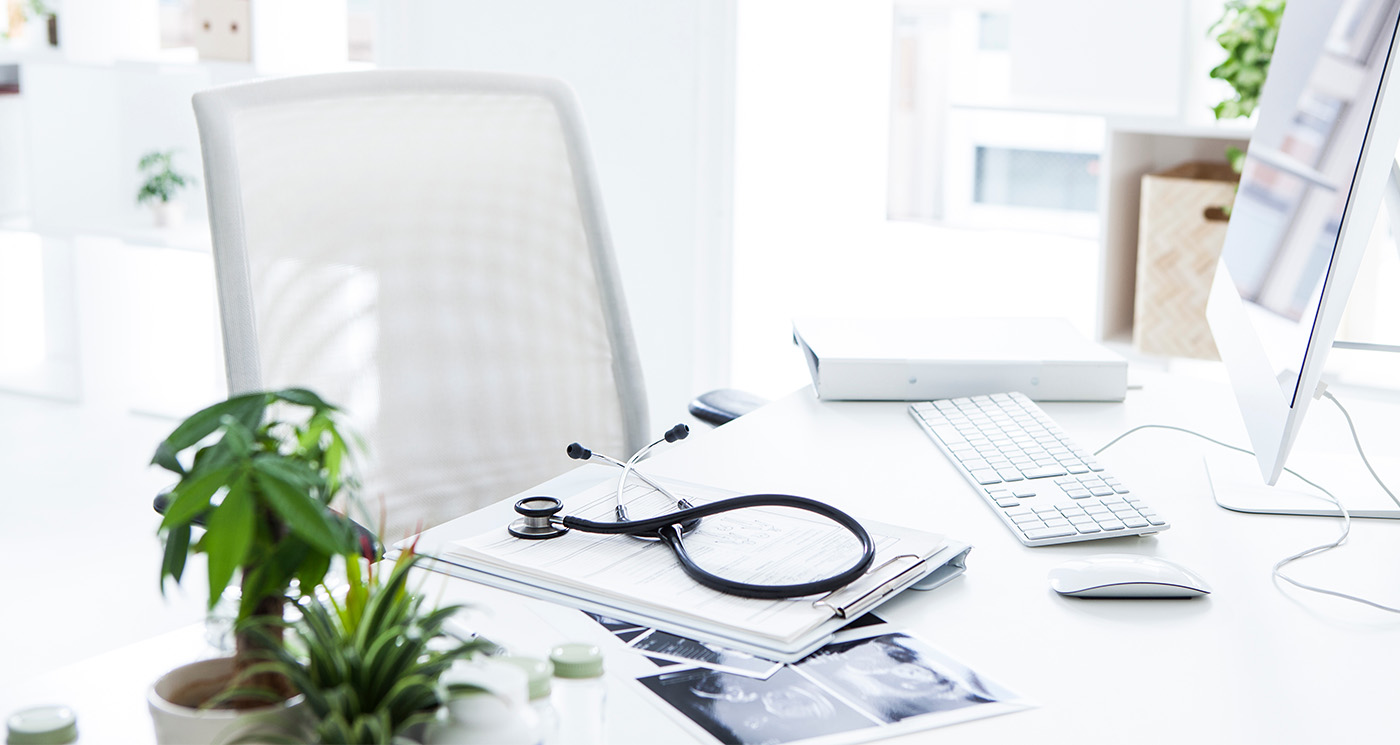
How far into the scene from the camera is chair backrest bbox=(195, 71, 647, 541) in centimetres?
120

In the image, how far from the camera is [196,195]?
3441mm

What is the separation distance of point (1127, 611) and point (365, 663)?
56 cm

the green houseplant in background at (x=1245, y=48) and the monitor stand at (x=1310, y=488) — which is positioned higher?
the green houseplant in background at (x=1245, y=48)

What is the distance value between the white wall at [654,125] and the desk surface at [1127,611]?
123 cm

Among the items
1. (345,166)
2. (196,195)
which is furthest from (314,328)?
(196,195)

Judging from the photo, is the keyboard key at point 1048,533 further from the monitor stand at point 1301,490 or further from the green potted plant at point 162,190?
the green potted plant at point 162,190

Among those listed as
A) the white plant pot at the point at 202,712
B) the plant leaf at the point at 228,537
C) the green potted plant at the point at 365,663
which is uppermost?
the plant leaf at the point at 228,537

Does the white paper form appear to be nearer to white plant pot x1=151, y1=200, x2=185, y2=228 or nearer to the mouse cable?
the mouse cable

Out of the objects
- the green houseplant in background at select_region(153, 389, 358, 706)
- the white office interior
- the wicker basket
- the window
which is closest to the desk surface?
the green houseplant in background at select_region(153, 389, 358, 706)

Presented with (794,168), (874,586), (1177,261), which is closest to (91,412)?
(794,168)

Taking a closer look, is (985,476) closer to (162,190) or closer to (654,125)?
(654,125)

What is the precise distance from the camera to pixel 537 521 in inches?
37.1

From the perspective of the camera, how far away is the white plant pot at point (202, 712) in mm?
494

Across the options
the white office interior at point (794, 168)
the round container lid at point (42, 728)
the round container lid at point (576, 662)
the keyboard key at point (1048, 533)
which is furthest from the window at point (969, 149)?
the round container lid at point (42, 728)
